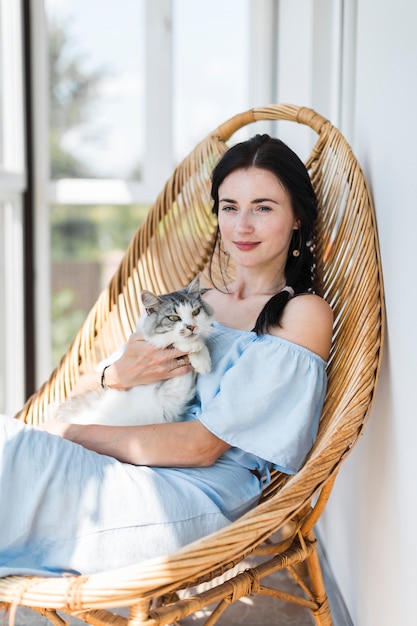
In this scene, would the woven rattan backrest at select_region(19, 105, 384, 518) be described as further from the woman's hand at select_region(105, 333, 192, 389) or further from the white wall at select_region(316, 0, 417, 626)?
the woman's hand at select_region(105, 333, 192, 389)

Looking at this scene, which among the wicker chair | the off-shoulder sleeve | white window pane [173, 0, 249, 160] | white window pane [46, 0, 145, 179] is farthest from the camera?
white window pane [173, 0, 249, 160]

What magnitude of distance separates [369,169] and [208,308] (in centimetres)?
57

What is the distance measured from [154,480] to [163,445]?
0.12 meters

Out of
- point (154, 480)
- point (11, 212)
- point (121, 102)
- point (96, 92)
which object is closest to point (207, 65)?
point (121, 102)

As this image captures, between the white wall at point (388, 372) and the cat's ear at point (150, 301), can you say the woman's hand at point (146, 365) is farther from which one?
the white wall at point (388, 372)

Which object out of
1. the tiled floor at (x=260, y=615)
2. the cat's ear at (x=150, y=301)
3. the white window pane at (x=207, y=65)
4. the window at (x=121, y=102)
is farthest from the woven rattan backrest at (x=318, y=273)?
the white window pane at (x=207, y=65)

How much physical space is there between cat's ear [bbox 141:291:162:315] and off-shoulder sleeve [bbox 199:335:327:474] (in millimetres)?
317

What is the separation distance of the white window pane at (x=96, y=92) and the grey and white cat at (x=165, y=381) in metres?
2.70

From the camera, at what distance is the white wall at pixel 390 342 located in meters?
1.34

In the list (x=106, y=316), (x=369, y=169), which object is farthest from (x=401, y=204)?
(x=106, y=316)

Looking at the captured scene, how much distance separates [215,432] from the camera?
156 centimetres

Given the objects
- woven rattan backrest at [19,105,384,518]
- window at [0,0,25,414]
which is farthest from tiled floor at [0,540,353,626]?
window at [0,0,25,414]

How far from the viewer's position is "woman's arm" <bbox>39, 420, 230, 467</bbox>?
1562 millimetres

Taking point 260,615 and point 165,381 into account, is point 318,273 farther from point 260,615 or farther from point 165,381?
point 260,615
